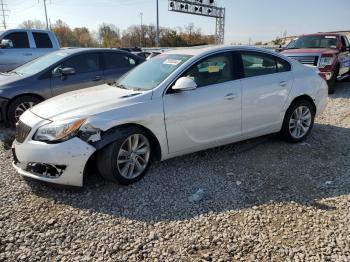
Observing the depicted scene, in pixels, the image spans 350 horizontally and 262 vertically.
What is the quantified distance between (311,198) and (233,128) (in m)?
1.44

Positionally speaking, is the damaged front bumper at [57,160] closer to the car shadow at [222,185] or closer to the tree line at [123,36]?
the car shadow at [222,185]

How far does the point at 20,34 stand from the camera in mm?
10516

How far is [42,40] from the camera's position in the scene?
10859 mm

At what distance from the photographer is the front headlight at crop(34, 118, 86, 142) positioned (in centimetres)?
355

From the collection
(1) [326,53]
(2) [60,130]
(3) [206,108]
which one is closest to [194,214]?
(3) [206,108]

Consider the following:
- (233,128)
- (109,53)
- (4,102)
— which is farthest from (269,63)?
(4,102)

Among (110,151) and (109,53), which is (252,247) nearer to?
(110,151)

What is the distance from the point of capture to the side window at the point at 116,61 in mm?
7328

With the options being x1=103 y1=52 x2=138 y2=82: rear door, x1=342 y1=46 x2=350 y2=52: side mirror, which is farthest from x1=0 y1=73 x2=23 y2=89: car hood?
x1=342 y1=46 x2=350 y2=52: side mirror

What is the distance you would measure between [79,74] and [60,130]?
11.7 ft

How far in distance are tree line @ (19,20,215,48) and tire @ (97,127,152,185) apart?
5793cm

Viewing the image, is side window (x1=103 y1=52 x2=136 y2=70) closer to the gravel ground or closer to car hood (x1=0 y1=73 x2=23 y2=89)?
car hood (x1=0 y1=73 x2=23 y2=89)

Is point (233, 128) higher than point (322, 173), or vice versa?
point (233, 128)

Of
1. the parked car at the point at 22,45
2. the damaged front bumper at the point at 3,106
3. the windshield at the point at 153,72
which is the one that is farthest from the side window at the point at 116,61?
the parked car at the point at 22,45
